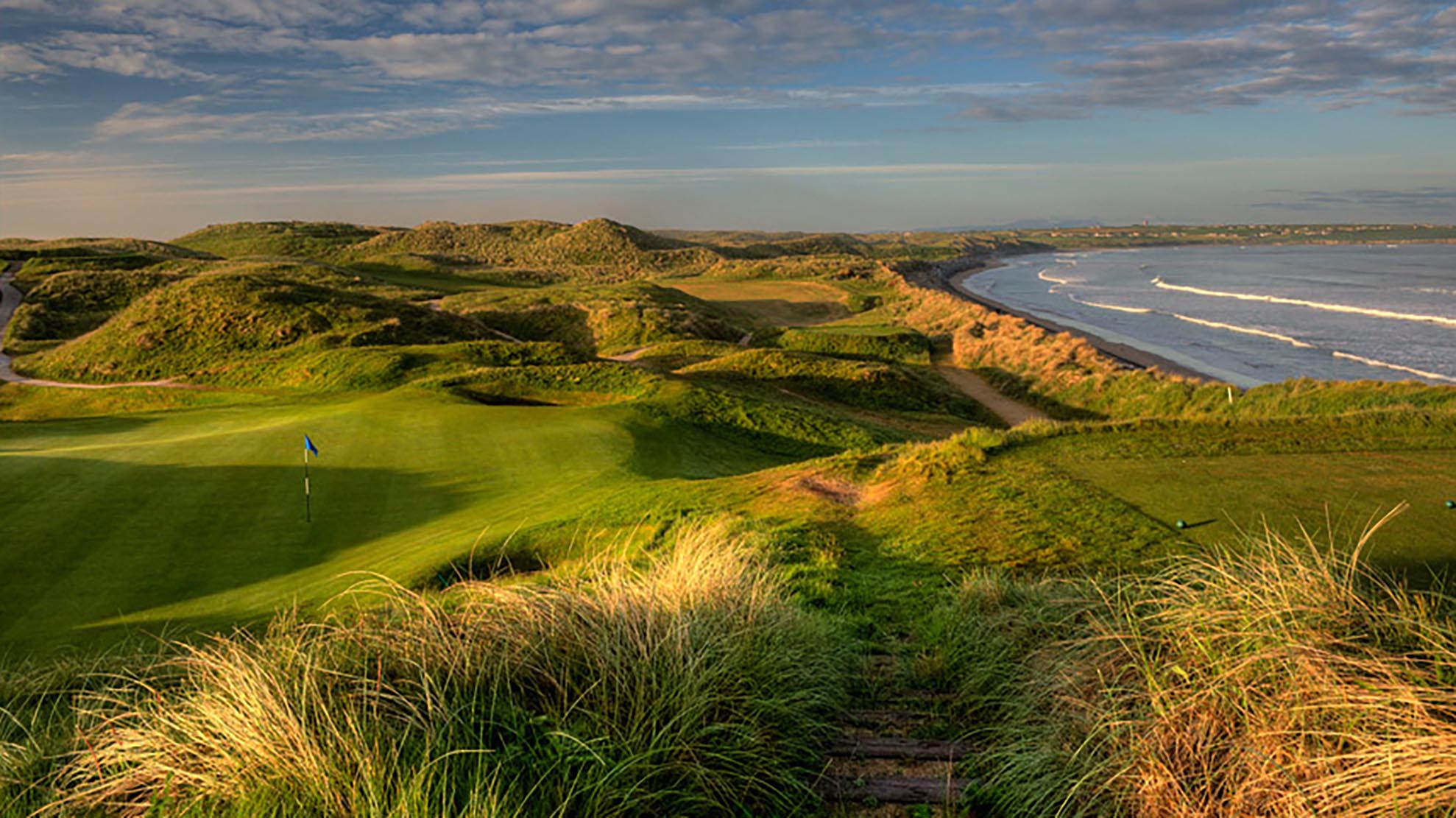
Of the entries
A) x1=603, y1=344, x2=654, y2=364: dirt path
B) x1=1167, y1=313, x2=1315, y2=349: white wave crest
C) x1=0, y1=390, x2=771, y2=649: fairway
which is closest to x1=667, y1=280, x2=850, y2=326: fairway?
x1=603, y1=344, x2=654, y2=364: dirt path

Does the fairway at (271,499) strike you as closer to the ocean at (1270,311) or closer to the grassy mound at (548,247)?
the ocean at (1270,311)

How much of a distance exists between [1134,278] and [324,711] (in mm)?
131668

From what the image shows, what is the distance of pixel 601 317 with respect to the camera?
60.9 m

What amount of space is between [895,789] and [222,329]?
48229mm

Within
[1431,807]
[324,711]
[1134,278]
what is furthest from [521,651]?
[1134,278]

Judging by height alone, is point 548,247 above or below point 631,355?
above

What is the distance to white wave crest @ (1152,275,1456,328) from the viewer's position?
206 ft

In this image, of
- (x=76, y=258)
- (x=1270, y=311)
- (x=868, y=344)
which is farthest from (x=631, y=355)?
(x=1270, y=311)

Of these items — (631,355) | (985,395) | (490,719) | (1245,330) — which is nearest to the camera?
(490,719)

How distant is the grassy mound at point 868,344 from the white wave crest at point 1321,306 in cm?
3814

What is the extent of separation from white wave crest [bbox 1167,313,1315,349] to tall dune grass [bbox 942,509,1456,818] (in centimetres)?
5745

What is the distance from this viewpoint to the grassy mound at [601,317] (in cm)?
5784

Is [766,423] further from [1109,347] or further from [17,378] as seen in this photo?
[17,378]

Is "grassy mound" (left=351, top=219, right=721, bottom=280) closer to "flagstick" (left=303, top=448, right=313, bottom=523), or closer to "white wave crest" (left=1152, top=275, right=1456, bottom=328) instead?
"white wave crest" (left=1152, top=275, right=1456, bottom=328)
